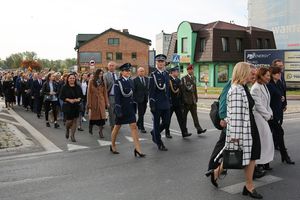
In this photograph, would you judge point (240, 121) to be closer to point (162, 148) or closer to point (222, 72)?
point (162, 148)

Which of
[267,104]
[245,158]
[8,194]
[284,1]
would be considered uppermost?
A: [284,1]

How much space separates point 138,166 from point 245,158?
249 cm

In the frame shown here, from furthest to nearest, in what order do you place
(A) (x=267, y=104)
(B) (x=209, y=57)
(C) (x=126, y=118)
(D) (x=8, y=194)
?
(B) (x=209, y=57) < (C) (x=126, y=118) < (A) (x=267, y=104) < (D) (x=8, y=194)

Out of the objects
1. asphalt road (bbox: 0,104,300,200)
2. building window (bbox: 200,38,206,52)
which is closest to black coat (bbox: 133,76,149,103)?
asphalt road (bbox: 0,104,300,200)

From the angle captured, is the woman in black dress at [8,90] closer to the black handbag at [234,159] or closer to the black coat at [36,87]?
the black coat at [36,87]

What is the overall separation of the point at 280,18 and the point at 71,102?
4688 centimetres

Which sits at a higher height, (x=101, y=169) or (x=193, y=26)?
(x=193, y=26)

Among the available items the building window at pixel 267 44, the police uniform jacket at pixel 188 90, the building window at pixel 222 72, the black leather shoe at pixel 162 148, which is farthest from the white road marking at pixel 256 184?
the building window at pixel 267 44

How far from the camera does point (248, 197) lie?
5336 millimetres

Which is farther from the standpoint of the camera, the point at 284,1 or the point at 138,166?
the point at 284,1

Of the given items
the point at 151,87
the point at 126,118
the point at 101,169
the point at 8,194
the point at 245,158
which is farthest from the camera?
the point at 151,87

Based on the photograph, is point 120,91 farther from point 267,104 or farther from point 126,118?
point 267,104

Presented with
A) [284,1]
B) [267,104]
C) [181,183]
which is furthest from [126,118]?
[284,1]

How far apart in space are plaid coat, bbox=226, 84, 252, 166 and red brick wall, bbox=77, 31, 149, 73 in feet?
198
